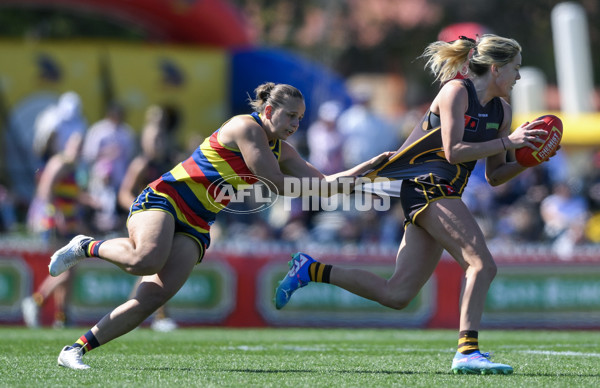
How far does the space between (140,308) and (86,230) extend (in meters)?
5.40

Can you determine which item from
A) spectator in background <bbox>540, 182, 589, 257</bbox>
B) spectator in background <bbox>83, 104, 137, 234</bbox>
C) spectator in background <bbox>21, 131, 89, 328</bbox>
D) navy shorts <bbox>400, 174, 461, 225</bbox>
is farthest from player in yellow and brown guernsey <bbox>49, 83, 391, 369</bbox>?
spectator in background <bbox>540, 182, 589, 257</bbox>

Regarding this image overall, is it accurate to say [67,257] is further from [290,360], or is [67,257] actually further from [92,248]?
[290,360]

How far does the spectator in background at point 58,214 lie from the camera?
1085 cm

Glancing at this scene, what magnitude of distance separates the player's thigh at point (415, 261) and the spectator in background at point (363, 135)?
7756mm

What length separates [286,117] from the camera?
6395 millimetres

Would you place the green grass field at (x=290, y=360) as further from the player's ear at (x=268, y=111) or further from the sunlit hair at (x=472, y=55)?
the sunlit hair at (x=472, y=55)

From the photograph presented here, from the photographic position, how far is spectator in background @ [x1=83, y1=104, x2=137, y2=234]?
1295 centimetres

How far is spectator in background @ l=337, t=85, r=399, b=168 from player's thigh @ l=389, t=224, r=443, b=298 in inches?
305

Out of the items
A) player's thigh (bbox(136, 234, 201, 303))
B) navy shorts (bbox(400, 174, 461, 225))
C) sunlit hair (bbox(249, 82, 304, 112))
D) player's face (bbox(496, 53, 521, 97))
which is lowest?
player's thigh (bbox(136, 234, 201, 303))

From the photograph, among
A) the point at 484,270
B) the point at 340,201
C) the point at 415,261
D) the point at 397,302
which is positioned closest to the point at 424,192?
the point at 415,261

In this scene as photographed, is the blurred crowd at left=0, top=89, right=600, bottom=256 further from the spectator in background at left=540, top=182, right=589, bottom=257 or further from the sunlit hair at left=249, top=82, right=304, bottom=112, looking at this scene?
the sunlit hair at left=249, top=82, right=304, bottom=112

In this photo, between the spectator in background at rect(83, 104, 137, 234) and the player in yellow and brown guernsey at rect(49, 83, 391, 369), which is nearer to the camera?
the player in yellow and brown guernsey at rect(49, 83, 391, 369)

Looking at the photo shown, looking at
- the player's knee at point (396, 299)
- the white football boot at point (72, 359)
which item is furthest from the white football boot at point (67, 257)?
the player's knee at point (396, 299)

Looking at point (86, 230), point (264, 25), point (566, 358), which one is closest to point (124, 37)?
point (264, 25)
